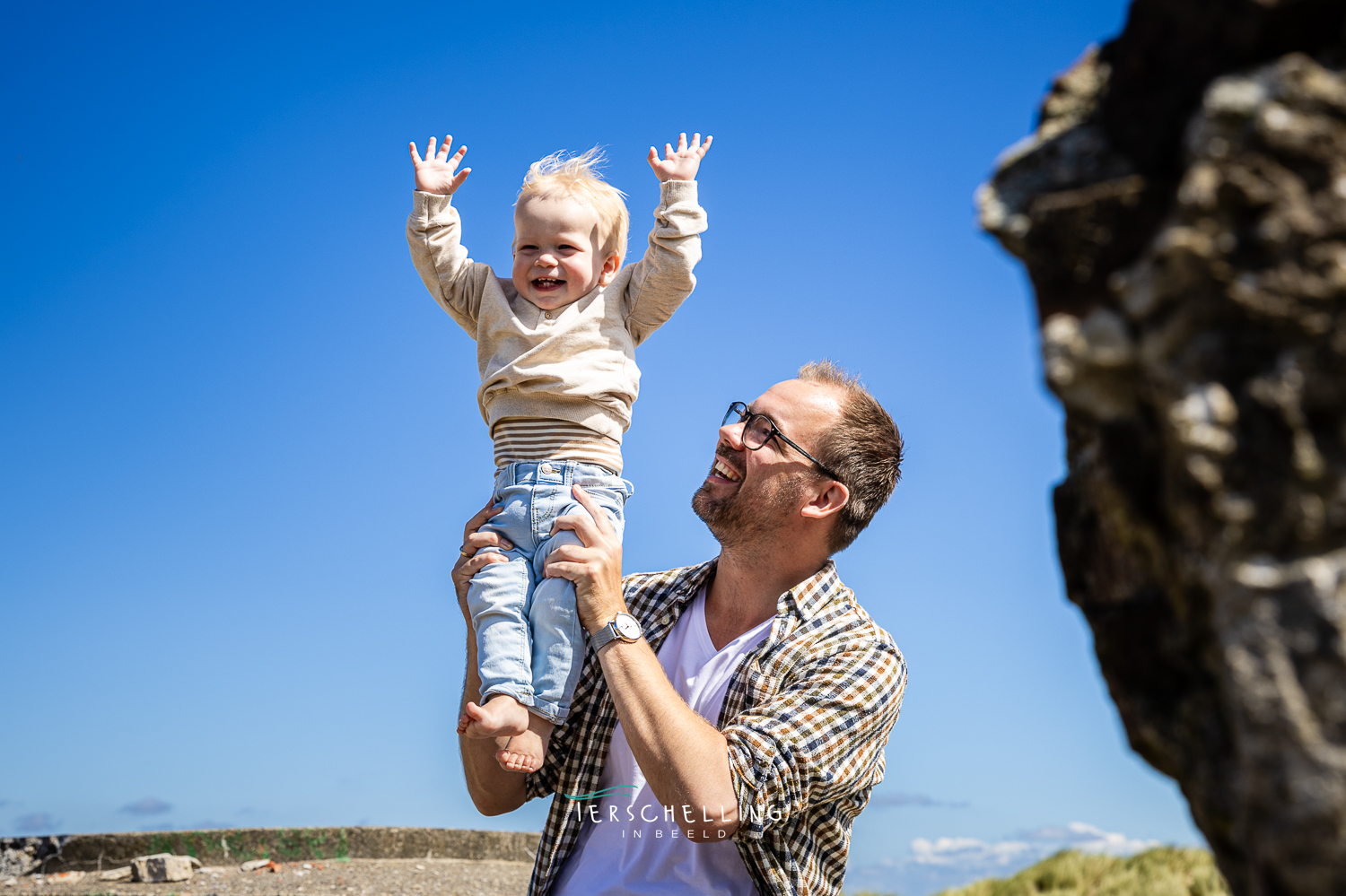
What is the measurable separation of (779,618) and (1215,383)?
2568mm

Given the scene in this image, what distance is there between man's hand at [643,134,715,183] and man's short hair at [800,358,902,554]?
1.16m

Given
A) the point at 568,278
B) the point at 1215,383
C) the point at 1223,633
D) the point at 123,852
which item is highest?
the point at 568,278

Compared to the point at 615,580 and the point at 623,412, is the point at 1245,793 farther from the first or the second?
the point at 623,412

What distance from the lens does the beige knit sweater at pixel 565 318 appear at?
3.38 meters

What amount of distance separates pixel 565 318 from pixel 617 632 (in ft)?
3.70

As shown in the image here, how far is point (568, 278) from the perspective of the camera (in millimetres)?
3482

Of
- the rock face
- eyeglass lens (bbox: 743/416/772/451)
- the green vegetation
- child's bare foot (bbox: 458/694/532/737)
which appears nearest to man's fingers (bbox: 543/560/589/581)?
child's bare foot (bbox: 458/694/532/737)

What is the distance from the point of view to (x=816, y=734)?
9.92ft

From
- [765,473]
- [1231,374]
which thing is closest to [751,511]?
[765,473]

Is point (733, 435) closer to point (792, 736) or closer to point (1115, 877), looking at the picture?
point (792, 736)

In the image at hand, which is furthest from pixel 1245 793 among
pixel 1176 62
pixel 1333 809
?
pixel 1176 62

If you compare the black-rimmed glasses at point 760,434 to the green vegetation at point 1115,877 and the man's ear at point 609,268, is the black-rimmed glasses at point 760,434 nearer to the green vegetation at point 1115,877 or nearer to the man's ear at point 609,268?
the man's ear at point 609,268

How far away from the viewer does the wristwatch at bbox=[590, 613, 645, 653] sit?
307 cm

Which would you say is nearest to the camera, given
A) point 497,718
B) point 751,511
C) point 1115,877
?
point 497,718
